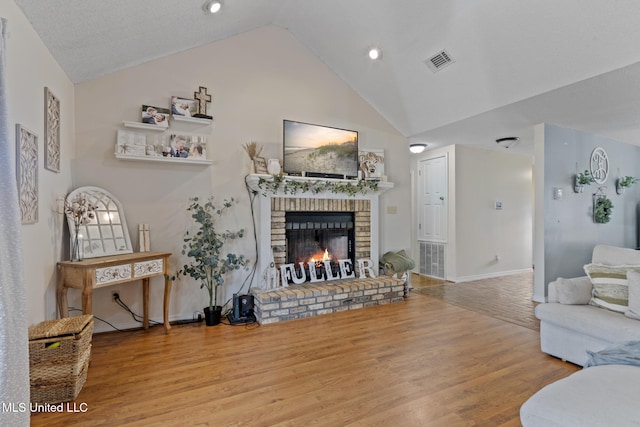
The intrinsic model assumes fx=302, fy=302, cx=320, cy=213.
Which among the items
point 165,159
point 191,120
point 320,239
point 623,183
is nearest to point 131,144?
point 165,159

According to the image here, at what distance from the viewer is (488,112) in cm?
370

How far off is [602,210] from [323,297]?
4566 millimetres

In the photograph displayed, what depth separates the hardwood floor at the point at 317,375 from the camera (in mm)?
1746

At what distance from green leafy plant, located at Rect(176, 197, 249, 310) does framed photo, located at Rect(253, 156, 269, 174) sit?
1.58 feet

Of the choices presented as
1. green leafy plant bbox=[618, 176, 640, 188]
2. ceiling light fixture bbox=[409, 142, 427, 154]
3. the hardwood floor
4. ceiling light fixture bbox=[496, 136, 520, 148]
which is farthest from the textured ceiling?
the hardwood floor

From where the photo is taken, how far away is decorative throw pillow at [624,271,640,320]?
7.05ft

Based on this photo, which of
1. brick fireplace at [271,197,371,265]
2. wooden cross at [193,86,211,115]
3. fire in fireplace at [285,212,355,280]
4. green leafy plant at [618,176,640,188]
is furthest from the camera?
green leafy plant at [618,176,640,188]

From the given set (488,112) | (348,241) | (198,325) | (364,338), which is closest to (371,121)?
(488,112)

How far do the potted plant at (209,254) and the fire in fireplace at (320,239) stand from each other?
729 millimetres

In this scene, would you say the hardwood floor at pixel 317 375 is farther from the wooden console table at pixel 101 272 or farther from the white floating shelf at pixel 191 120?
the white floating shelf at pixel 191 120

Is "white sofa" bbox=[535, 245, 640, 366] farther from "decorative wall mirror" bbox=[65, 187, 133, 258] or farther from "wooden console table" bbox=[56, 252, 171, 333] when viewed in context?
"decorative wall mirror" bbox=[65, 187, 133, 258]

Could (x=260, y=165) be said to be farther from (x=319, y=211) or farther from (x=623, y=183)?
(x=623, y=183)

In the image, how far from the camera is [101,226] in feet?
9.43

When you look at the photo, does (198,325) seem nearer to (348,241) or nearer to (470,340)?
(348,241)
